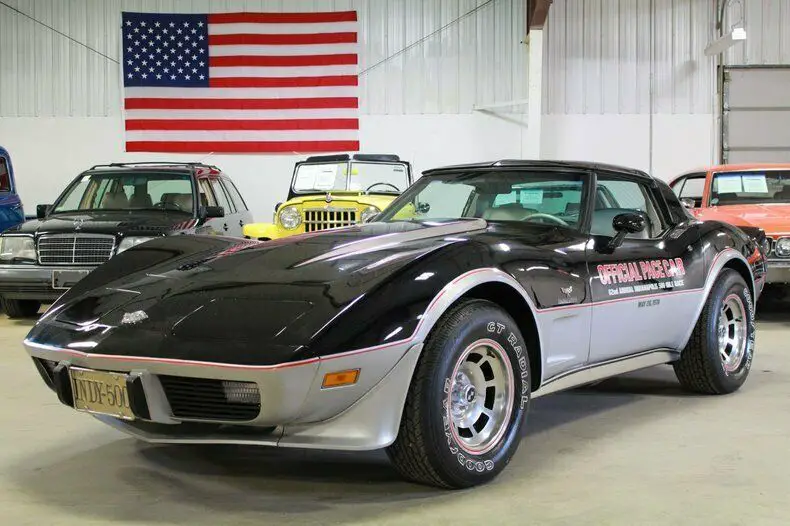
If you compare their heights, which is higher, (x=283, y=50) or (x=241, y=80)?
(x=283, y=50)

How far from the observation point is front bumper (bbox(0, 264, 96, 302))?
8.21m

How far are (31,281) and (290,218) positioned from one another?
8.18 ft

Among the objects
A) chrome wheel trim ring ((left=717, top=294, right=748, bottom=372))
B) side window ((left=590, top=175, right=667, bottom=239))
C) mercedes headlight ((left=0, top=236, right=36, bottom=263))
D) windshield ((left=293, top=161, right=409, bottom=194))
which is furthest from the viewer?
windshield ((left=293, top=161, right=409, bottom=194))

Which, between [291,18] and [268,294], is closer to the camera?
[268,294]

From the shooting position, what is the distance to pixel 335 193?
32.1 ft

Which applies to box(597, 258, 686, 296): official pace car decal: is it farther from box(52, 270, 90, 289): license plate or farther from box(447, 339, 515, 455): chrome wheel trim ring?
box(52, 270, 90, 289): license plate

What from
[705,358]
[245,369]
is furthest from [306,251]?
[705,358]

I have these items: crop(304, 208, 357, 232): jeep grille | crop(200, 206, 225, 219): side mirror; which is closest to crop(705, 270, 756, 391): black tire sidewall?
crop(304, 208, 357, 232): jeep grille

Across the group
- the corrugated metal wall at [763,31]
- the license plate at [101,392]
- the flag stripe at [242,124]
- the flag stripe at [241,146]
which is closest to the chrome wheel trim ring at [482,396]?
the license plate at [101,392]

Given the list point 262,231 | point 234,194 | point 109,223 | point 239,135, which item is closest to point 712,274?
point 262,231

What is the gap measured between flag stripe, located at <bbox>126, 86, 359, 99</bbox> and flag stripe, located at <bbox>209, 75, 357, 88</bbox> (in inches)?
2.2

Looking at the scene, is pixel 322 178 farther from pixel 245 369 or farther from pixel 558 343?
pixel 245 369

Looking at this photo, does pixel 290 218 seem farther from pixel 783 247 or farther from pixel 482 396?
pixel 482 396

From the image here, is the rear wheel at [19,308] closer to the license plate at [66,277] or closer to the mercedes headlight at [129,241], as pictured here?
the license plate at [66,277]
